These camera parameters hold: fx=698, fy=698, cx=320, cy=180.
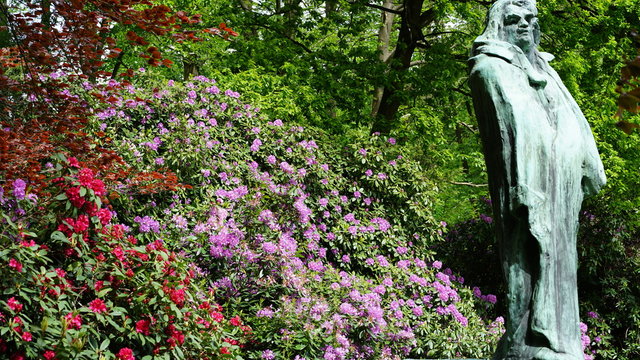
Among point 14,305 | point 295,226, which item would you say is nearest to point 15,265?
point 14,305

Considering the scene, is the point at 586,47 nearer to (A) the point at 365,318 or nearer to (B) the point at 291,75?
(B) the point at 291,75

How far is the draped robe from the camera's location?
3701mm

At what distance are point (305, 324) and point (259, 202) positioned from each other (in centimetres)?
161

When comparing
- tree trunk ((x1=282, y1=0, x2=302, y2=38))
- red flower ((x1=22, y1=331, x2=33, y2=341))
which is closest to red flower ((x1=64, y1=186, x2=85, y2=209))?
red flower ((x1=22, y1=331, x2=33, y2=341))

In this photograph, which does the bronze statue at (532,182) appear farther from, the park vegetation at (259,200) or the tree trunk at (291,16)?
the tree trunk at (291,16)

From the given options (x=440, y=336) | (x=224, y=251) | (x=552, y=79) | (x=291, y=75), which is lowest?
(x=440, y=336)

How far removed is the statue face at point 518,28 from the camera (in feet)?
13.3

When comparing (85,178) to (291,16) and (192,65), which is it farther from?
(192,65)

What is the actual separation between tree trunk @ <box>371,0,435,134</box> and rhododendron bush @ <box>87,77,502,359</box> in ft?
A: 10.0

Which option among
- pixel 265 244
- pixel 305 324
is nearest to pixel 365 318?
pixel 305 324

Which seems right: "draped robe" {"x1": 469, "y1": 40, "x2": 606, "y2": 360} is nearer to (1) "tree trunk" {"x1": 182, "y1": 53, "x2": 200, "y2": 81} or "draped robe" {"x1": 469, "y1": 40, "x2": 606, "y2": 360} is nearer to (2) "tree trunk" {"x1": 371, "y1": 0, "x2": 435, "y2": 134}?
(2) "tree trunk" {"x1": 371, "y1": 0, "x2": 435, "y2": 134}

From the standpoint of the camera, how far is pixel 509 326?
3793mm

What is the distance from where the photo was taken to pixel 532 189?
3.74 m

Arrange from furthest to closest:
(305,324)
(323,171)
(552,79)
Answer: (323,171), (305,324), (552,79)
